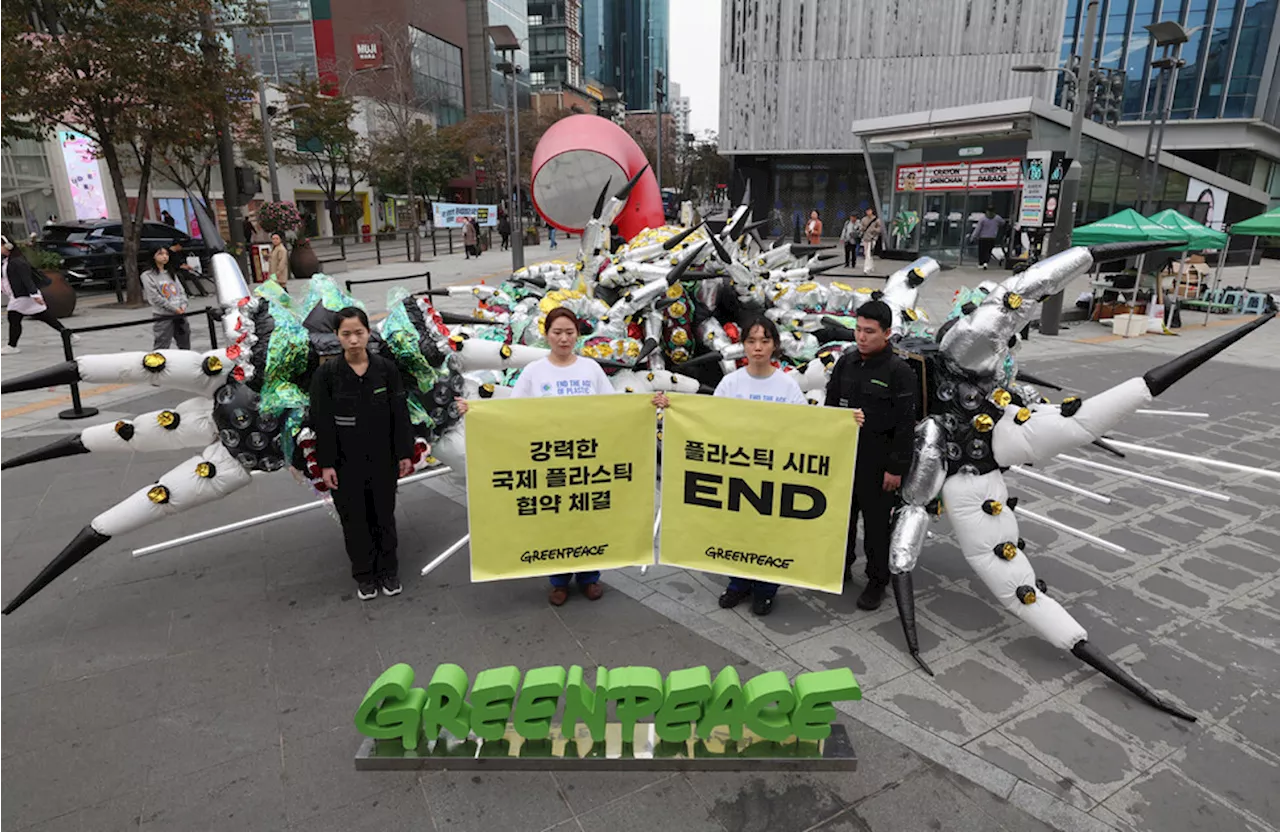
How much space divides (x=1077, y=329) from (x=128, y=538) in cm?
1486

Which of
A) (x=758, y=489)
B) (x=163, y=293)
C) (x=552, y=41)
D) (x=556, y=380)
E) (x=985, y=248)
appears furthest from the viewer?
(x=552, y=41)

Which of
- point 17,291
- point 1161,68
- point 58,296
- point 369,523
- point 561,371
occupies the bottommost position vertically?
point 369,523

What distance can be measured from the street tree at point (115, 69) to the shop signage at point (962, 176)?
18.9 m

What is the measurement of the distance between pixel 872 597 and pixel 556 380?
85.6 inches

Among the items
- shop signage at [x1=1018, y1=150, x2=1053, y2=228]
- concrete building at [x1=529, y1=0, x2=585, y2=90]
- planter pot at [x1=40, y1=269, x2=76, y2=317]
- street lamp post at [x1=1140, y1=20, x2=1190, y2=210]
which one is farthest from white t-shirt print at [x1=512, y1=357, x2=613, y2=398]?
concrete building at [x1=529, y1=0, x2=585, y2=90]

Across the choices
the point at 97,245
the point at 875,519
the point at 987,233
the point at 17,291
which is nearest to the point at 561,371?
the point at 875,519

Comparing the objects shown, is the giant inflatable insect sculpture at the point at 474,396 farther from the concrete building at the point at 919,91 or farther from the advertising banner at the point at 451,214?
the concrete building at the point at 919,91

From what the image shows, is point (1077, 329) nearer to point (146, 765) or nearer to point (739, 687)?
point (739, 687)

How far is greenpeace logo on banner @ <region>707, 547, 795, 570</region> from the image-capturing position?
3988 mm

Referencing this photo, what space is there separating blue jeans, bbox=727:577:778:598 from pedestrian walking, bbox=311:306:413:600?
1.97 metres

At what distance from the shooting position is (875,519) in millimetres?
4281

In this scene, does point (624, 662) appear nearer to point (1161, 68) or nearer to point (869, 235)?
point (869, 235)

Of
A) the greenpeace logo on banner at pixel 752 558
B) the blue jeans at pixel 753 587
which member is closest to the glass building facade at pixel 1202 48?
the blue jeans at pixel 753 587

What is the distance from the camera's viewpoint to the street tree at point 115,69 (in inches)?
494
